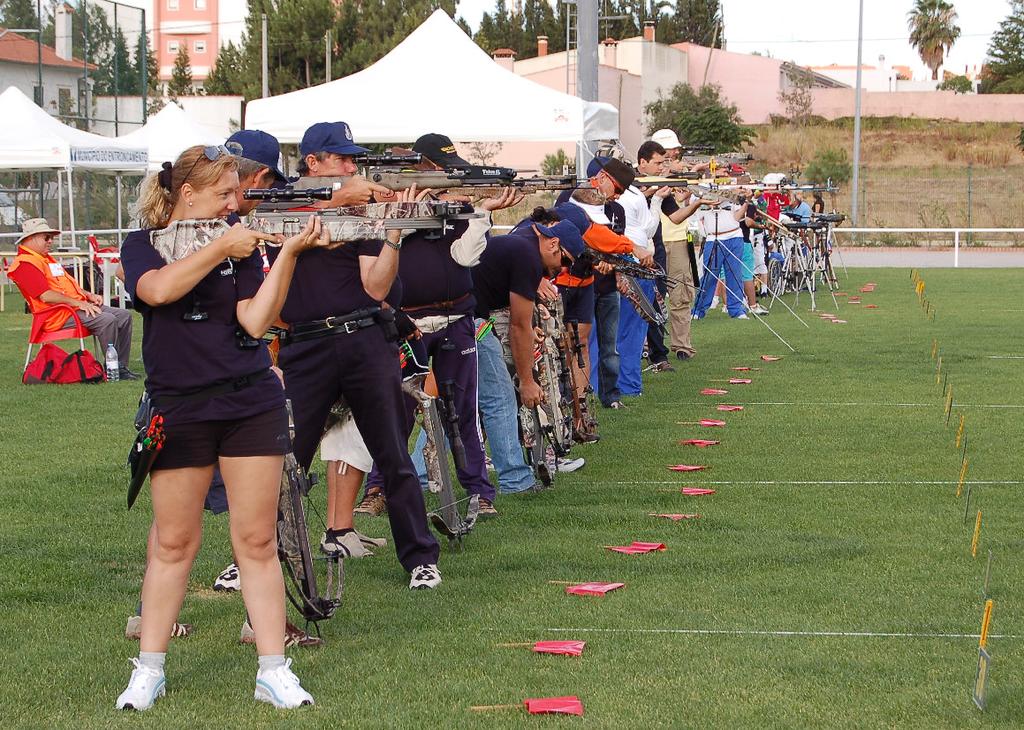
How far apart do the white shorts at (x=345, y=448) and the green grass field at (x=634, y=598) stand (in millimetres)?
534

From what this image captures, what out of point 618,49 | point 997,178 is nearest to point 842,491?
point 997,178

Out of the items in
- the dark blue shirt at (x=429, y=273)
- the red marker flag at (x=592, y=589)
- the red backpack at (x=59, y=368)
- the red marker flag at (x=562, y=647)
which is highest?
the dark blue shirt at (x=429, y=273)

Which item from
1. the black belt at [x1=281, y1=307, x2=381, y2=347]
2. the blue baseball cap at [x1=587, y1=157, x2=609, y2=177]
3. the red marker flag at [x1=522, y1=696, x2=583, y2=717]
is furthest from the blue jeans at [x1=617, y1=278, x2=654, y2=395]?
the red marker flag at [x1=522, y1=696, x2=583, y2=717]

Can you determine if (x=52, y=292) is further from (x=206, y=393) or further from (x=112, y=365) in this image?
(x=206, y=393)

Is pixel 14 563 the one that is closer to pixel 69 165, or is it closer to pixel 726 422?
pixel 726 422

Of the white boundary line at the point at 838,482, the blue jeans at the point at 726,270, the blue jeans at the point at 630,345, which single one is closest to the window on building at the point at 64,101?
the blue jeans at the point at 726,270

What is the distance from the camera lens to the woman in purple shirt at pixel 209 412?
525 cm

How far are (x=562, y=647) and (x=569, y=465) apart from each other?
14.9 ft

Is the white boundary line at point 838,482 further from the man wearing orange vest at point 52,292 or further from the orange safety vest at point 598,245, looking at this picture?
the man wearing orange vest at point 52,292

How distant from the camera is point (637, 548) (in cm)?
786

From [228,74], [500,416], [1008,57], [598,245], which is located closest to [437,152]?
[500,416]

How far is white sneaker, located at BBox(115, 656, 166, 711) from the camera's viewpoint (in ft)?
17.4

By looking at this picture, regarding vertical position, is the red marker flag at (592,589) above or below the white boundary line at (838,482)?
above

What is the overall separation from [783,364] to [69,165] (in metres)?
11.4
